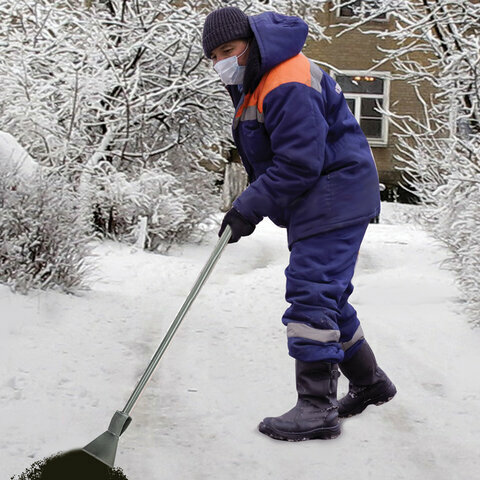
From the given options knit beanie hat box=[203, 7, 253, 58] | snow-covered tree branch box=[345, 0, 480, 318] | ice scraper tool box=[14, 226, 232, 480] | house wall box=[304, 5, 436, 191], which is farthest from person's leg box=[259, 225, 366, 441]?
house wall box=[304, 5, 436, 191]

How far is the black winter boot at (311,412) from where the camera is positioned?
3391 mm

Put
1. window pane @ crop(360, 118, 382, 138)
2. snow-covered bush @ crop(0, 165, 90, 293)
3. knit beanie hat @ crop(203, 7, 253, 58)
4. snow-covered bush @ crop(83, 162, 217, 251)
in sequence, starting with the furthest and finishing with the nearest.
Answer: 1. window pane @ crop(360, 118, 382, 138)
2. snow-covered bush @ crop(83, 162, 217, 251)
3. snow-covered bush @ crop(0, 165, 90, 293)
4. knit beanie hat @ crop(203, 7, 253, 58)

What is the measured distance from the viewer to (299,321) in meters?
3.36

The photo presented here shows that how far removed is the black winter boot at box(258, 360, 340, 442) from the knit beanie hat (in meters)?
1.38

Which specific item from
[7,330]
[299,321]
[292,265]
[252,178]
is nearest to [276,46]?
[252,178]

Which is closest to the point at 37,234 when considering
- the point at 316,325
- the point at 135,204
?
the point at 316,325

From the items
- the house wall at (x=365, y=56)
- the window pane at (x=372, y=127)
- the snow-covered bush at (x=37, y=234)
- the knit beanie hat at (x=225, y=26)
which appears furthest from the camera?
the window pane at (x=372, y=127)

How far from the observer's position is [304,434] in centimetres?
339

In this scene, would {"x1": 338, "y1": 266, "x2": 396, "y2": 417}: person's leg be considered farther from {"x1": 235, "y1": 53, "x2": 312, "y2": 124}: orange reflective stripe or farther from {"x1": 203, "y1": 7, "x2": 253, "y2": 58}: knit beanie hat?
{"x1": 203, "y1": 7, "x2": 253, "y2": 58}: knit beanie hat

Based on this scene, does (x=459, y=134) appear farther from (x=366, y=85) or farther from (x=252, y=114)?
(x=366, y=85)

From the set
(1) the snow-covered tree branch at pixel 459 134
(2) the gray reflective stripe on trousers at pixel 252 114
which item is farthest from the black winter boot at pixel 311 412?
(1) the snow-covered tree branch at pixel 459 134

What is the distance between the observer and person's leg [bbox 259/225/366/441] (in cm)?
333

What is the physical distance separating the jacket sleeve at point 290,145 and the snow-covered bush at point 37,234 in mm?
2747

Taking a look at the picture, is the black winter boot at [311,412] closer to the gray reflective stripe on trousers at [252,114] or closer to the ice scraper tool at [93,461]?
the ice scraper tool at [93,461]
